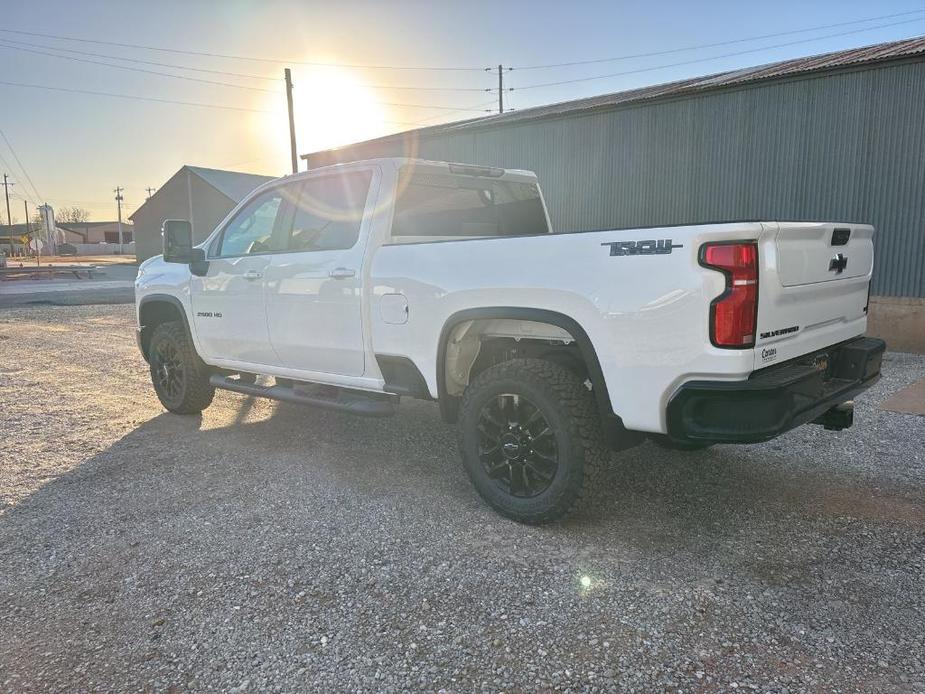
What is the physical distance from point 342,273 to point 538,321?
1541mm

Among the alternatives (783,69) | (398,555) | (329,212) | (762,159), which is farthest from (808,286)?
(783,69)

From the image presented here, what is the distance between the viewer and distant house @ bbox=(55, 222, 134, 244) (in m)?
100

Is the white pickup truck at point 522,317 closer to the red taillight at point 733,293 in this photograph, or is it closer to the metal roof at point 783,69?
the red taillight at point 733,293

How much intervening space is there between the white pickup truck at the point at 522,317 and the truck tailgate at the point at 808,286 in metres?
0.01

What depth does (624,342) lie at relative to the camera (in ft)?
10.2

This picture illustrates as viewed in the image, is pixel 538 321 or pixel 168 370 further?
pixel 168 370

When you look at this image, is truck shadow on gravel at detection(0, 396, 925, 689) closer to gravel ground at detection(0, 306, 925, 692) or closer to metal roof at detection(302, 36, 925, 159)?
gravel ground at detection(0, 306, 925, 692)

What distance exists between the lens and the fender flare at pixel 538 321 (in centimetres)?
326

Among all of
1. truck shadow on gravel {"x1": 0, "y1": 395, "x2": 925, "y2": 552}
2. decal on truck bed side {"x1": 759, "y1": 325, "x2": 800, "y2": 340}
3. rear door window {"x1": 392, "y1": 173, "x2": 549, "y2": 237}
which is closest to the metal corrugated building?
rear door window {"x1": 392, "y1": 173, "x2": 549, "y2": 237}

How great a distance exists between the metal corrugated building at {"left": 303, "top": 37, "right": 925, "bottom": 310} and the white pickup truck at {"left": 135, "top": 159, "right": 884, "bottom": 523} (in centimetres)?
674

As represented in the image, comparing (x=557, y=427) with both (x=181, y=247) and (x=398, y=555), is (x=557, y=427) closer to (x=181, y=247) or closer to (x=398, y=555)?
(x=398, y=555)

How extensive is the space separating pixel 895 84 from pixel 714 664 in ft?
33.1

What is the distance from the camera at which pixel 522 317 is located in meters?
3.51

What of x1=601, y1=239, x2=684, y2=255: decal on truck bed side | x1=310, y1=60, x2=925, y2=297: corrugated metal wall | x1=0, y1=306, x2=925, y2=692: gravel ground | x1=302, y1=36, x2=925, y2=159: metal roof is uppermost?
x1=302, y1=36, x2=925, y2=159: metal roof
